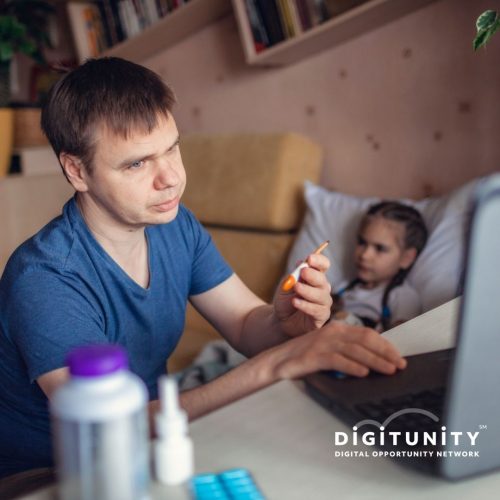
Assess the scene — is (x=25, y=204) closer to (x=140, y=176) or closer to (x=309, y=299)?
(x=140, y=176)

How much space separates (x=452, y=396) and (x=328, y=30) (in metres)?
1.77

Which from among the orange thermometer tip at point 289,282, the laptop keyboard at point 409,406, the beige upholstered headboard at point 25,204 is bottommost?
the laptop keyboard at point 409,406

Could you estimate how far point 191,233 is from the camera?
1.31m

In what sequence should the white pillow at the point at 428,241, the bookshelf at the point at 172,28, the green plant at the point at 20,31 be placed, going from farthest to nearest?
the green plant at the point at 20,31, the bookshelf at the point at 172,28, the white pillow at the point at 428,241

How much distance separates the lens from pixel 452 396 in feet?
1.83

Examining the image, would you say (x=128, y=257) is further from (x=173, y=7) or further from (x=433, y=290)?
(x=173, y=7)

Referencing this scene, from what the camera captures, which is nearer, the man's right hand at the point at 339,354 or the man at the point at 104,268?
the man's right hand at the point at 339,354

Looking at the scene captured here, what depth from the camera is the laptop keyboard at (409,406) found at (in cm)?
68

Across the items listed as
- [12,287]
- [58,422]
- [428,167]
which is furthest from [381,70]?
[58,422]

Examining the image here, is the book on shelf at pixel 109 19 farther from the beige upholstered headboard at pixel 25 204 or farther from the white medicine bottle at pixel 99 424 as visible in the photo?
the white medicine bottle at pixel 99 424

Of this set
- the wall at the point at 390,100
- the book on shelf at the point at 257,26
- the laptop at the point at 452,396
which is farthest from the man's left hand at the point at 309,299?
the book on shelf at the point at 257,26

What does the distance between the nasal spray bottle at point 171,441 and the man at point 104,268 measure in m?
0.38

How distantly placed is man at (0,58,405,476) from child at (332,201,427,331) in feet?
2.37

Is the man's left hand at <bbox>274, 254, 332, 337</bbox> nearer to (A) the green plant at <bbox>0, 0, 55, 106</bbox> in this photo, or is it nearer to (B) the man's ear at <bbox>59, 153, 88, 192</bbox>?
(B) the man's ear at <bbox>59, 153, 88, 192</bbox>
